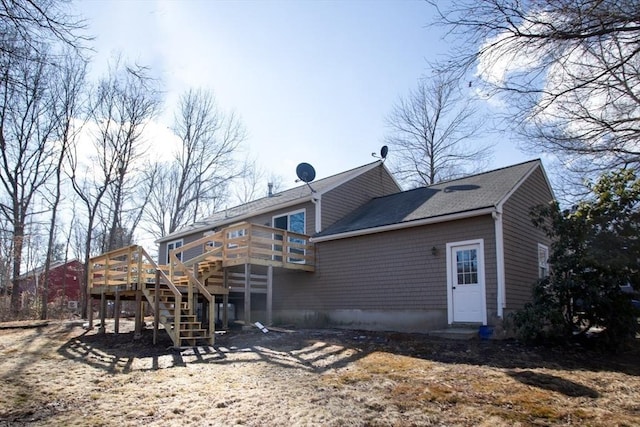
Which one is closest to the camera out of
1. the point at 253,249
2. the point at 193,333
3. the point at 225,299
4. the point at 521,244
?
the point at 193,333

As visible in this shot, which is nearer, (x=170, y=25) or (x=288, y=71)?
(x=170, y=25)

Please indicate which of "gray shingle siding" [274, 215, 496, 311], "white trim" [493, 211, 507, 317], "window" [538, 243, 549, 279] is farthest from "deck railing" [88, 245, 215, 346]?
"window" [538, 243, 549, 279]

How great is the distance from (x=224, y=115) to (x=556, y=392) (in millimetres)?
27373

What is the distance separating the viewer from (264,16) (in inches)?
297

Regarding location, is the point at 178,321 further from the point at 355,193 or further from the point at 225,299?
the point at 355,193

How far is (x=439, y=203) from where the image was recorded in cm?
1275

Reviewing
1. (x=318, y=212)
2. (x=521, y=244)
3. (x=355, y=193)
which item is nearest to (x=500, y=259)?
(x=521, y=244)

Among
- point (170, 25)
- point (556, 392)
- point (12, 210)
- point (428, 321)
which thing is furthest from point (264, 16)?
point (12, 210)

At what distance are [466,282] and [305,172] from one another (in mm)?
8037

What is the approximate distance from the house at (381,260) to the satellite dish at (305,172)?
0.55 meters

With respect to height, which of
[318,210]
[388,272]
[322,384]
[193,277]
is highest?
[318,210]

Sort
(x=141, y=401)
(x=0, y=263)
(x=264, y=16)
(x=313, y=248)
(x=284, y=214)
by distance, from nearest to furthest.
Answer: (x=141, y=401) < (x=264, y=16) < (x=313, y=248) < (x=284, y=214) < (x=0, y=263)

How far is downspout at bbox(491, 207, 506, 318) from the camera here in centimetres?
1045

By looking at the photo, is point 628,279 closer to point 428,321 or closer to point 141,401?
point 428,321
